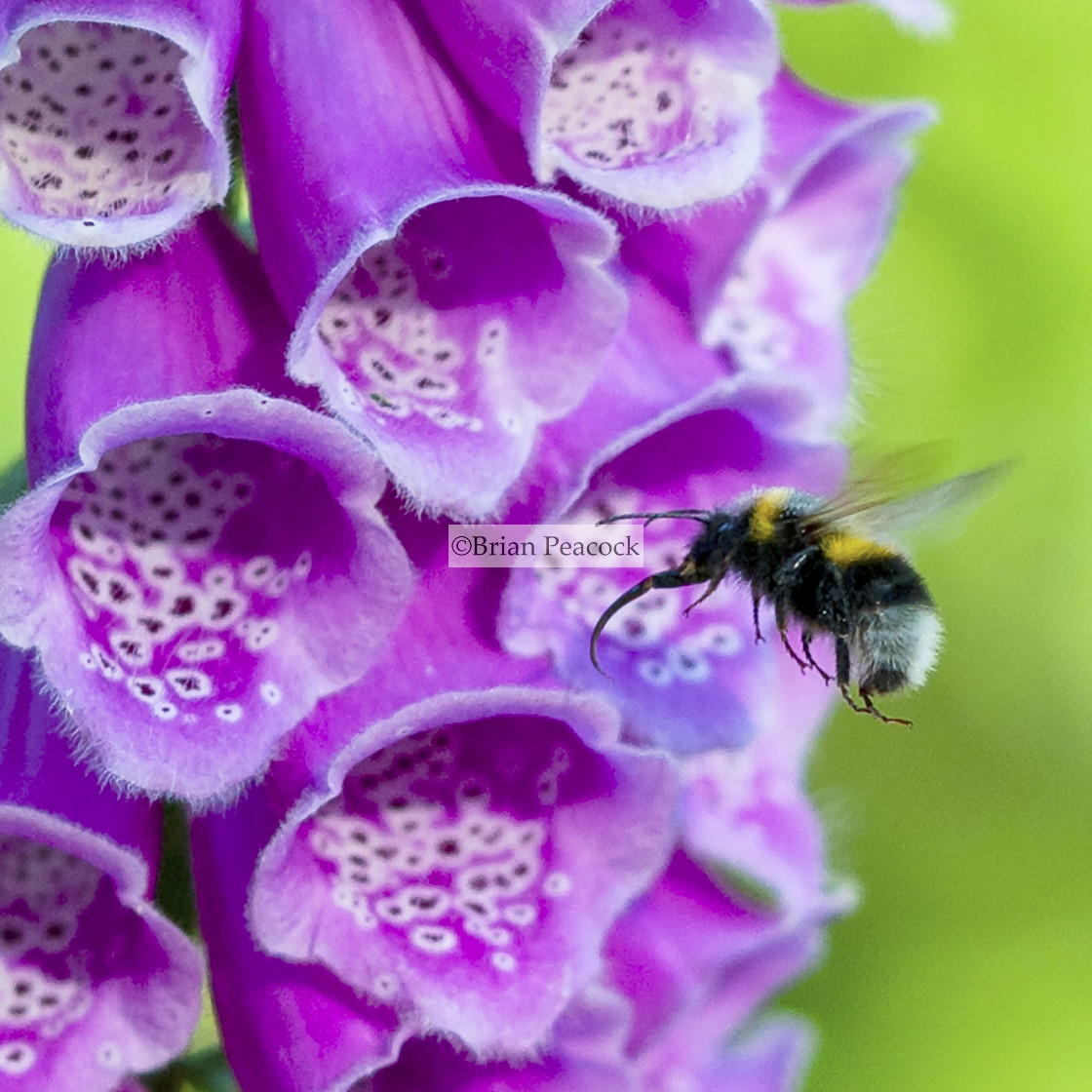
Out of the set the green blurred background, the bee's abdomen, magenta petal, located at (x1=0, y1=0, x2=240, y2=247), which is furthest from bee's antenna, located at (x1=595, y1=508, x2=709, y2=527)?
the green blurred background

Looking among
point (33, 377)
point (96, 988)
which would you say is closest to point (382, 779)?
point (96, 988)

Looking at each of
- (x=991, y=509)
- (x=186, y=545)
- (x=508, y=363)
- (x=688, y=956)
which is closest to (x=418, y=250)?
(x=508, y=363)

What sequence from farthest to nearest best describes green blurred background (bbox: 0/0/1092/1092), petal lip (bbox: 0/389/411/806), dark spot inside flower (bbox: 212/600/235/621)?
green blurred background (bbox: 0/0/1092/1092) → dark spot inside flower (bbox: 212/600/235/621) → petal lip (bbox: 0/389/411/806)

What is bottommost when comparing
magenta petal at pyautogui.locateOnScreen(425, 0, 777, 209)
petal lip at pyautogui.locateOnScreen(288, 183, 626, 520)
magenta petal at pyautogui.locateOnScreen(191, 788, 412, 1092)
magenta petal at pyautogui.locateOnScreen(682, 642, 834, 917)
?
magenta petal at pyautogui.locateOnScreen(682, 642, 834, 917)

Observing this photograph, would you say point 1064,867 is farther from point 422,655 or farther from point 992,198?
point 422,655

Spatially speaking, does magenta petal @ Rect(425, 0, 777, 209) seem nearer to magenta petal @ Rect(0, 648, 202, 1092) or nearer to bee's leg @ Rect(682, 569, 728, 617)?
bee's leg @ Rect(682, 569, 728, 617)

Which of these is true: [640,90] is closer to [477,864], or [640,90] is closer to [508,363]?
[508,363]

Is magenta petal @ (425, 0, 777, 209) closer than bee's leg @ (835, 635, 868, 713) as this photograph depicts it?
Yes
